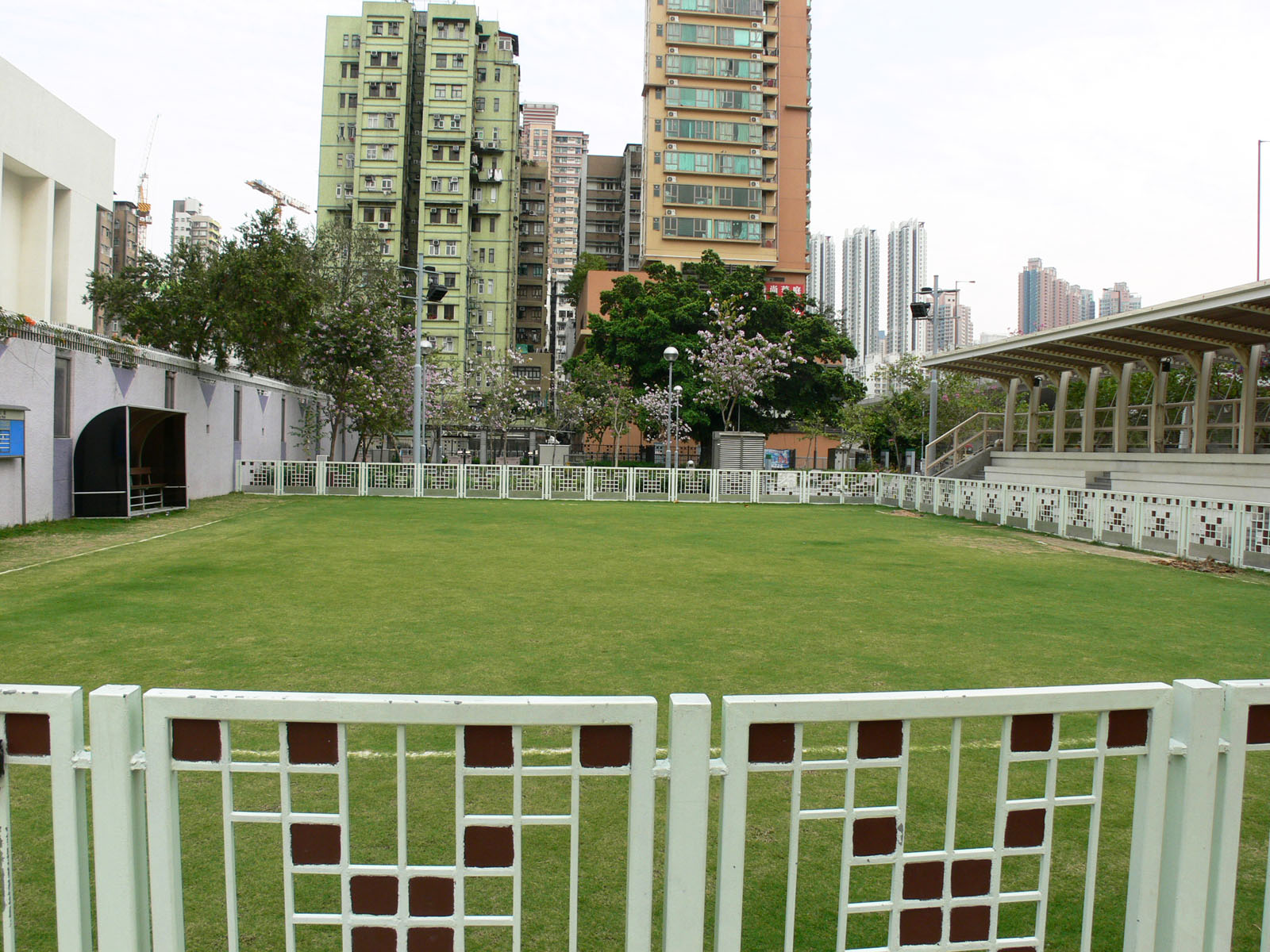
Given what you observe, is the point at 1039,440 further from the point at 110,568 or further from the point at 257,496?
the point at 110,568

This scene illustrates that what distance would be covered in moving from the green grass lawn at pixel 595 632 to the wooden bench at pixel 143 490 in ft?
6.83

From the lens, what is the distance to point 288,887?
1943mm

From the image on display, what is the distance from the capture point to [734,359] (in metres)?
34.1

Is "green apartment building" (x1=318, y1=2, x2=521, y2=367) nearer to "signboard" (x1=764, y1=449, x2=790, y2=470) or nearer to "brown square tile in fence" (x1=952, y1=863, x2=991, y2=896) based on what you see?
"signboard" (x1=764, y1=449, x2=790, y2=470)

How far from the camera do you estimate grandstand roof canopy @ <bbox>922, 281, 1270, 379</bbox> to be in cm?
1508

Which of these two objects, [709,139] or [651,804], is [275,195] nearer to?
[709,139]

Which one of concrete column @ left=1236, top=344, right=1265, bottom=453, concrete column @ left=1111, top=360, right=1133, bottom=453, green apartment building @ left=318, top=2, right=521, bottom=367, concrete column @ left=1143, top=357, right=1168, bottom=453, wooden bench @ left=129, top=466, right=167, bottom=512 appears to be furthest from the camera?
green apartment building @ left=318, top=2, right=521, bottom=367

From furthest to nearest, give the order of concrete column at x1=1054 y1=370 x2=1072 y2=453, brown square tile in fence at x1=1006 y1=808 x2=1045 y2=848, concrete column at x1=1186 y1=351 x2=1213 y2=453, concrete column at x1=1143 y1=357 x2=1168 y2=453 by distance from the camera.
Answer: concrete column at x1=1054 y1=370 x2=1072 y2=453, concrete column at x1=1143 y1=357 x2=1168 y2=453, concrete column at x1=1186 y1=351 x2=1213 y2=453, brown square tile in fence at x1=1006 y1=808 x2=1045 y2=848

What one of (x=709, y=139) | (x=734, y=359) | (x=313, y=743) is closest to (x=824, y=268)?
(x=709, y=139)

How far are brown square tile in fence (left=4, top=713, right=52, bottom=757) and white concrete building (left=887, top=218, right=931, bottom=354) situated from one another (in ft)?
272

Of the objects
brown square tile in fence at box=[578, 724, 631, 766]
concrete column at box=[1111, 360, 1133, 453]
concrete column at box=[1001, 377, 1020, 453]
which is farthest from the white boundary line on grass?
concrete column at box=[1001, 377, 1020, 453]

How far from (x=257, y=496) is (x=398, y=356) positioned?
997cm

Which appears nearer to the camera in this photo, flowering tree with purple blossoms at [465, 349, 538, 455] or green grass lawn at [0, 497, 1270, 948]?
green grass lawn at [0, 497, 1270, 948]

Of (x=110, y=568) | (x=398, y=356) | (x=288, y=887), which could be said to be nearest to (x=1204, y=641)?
(x=288, y=887)
